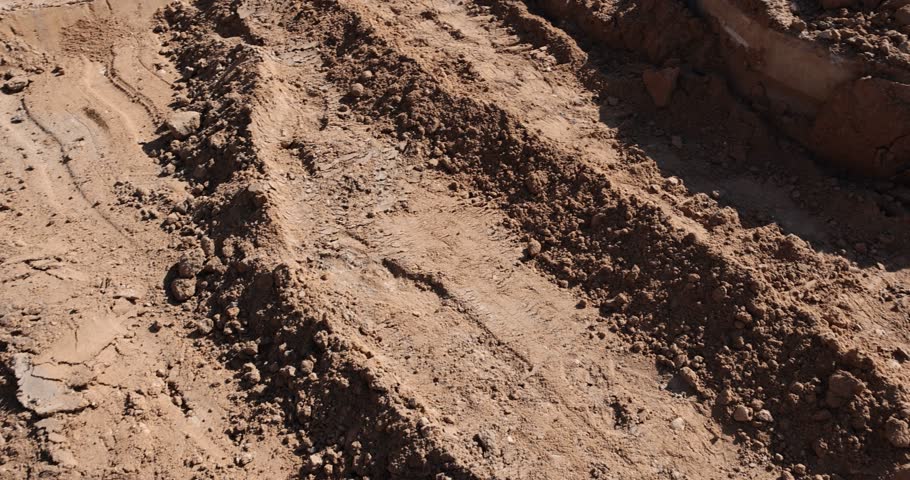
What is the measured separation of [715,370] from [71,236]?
465cm

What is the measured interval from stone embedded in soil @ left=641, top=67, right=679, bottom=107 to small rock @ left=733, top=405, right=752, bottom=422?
2573mm

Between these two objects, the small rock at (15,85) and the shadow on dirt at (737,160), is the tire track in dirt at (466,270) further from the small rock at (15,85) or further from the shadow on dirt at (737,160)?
the small rock at (15,85)

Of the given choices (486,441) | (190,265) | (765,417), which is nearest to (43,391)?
(190,265)

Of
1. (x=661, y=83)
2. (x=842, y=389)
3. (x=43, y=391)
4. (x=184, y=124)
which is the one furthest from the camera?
(x=184, y=124)

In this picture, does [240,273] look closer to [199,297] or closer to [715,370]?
[199,297]

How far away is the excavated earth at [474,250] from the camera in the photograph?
475cm

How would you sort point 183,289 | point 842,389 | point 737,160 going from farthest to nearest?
point 737,160
point 183,289
point 842,389

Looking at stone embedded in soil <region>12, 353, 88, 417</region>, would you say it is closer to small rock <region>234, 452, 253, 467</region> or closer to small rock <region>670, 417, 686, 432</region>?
small rock <region>234, 452, 253, 467</region>

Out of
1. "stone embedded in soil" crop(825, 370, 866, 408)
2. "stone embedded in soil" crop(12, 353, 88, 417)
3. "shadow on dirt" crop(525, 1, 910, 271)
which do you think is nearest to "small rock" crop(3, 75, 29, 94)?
"stone embedded in soil" crop(12, 353, 88, 417)

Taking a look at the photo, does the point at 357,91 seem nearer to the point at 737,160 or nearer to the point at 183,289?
the point at 183,289

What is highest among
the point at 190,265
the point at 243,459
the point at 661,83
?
the point at 661,83

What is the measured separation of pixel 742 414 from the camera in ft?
15.7

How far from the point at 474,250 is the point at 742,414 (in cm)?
205

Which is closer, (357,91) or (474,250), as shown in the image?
(474,250)
